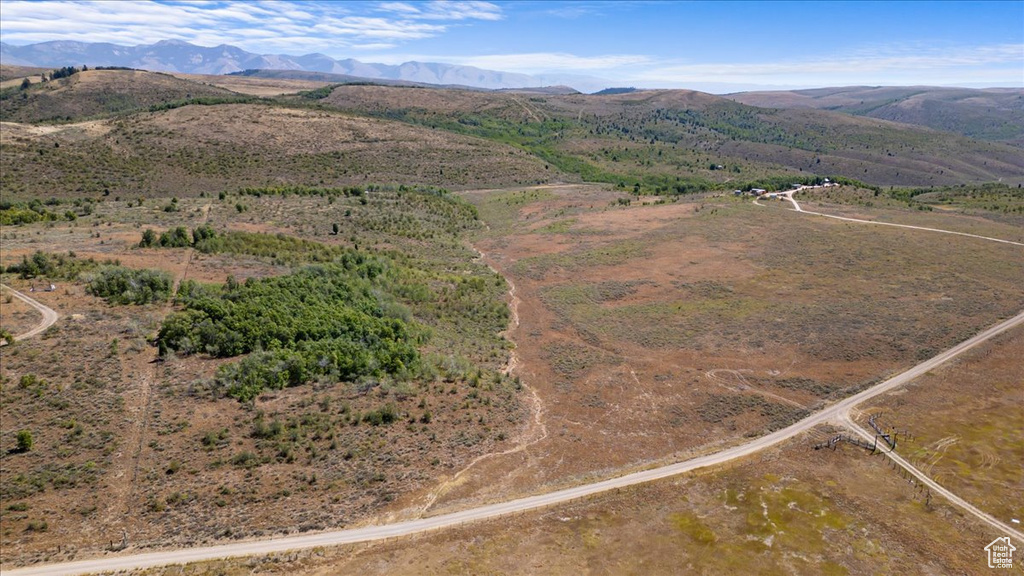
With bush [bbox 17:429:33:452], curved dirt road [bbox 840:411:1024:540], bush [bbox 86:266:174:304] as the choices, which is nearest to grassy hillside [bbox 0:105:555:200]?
bush [bbox 86:266:174:304]

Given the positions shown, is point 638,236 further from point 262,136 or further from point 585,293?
point 262,136

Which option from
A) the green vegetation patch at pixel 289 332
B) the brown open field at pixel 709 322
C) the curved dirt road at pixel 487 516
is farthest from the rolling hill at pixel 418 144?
the curved dirt road at pixel 487 516

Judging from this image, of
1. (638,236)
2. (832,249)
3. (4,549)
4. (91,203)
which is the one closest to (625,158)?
(638,236)

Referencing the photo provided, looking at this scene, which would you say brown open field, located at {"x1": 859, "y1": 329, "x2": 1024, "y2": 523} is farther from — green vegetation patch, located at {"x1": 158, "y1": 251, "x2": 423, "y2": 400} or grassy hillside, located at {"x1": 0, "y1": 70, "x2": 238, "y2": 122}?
grassy hillside, located at {"x1": 0, "y1": 70, "x2": 238, "y2": 122}

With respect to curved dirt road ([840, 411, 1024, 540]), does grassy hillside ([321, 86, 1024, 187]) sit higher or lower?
higher

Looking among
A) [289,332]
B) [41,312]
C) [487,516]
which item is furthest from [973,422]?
[41,312]
